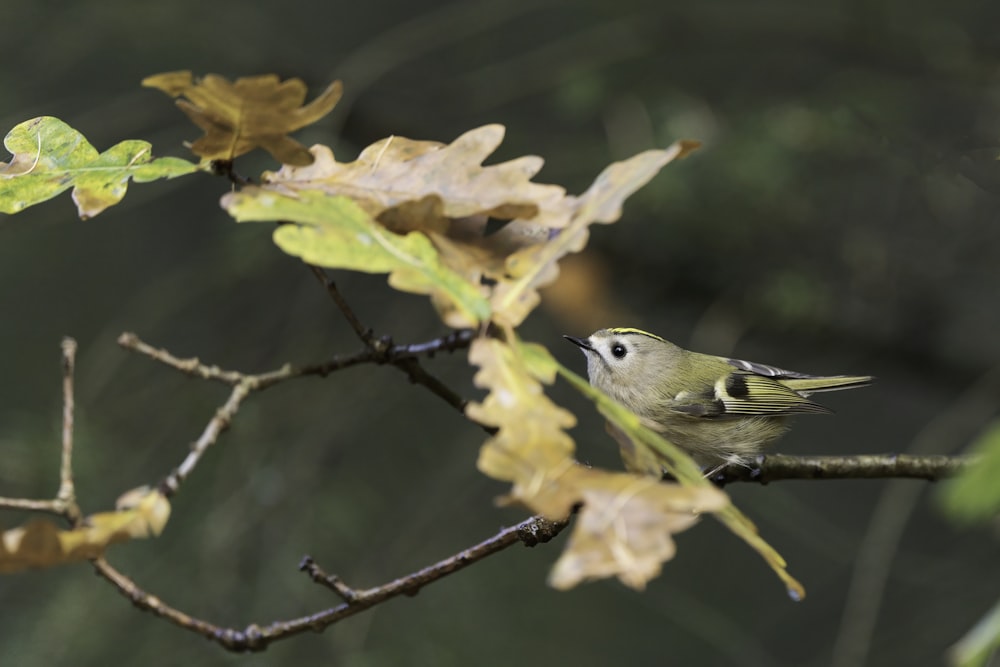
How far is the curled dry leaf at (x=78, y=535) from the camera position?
43 centimetres

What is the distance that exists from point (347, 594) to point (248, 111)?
34 cm

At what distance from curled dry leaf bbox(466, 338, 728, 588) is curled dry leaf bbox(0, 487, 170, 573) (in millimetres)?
157

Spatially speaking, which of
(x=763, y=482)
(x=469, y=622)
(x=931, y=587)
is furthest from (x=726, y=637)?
(x=763, y=482)

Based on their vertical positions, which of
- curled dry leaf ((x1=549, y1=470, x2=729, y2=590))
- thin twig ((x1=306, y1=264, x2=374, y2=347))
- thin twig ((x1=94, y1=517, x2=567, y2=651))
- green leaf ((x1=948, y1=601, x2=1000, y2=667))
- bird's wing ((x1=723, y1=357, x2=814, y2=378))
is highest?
curled dry leaf ((x1=549, y1=470, x2=729, y2=590))

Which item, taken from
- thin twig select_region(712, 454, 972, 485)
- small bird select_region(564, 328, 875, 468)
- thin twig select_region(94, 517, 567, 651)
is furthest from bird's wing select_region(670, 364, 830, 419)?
thin twig select_region(94, 517, 567, 651)

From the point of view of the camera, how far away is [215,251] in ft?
6.66

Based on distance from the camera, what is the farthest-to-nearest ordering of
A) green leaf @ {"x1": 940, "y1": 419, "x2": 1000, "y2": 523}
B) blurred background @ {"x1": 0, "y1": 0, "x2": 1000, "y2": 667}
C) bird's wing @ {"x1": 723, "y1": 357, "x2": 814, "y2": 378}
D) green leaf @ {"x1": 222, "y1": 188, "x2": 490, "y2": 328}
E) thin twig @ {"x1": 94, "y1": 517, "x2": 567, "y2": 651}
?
blurred background @ {"x1": 0, "y1": 0, "x2": 1000, "y2": 667} < bird's wing @ {"x1": 723, "y1": 357, "x2": 814, "y2": 378} < thin twig @ {"x1": 94, "y1": 517, "x2": 567, "y2": 651} < green leaf @ {"x1": 222, "y1": 188, "x2": 490, "y2": 328} < green leaf @ {"x1": 940, "y1": 419, "x2": 1000, "y2": 523}

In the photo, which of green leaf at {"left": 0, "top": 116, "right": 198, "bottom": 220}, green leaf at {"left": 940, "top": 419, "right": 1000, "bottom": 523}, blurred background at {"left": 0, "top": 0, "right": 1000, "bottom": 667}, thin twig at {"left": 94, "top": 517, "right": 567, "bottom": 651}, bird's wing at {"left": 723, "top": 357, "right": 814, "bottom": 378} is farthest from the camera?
blurred background at {"left": 0, "top": 0, "right": 1000, "bottom": 667}

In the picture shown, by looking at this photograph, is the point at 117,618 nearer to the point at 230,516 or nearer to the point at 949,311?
the point at 230,516

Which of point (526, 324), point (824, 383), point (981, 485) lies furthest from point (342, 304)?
point (526, 324)

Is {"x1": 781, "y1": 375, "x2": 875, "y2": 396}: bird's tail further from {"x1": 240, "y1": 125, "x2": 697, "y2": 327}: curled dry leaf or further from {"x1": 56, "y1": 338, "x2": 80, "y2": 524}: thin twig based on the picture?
{"x1": 56, "y1": 338, "x2": 80, "y2": 524}: thin twig

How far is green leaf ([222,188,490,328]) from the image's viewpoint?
0.47 m

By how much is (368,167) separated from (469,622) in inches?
68.0

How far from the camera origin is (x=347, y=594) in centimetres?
72
